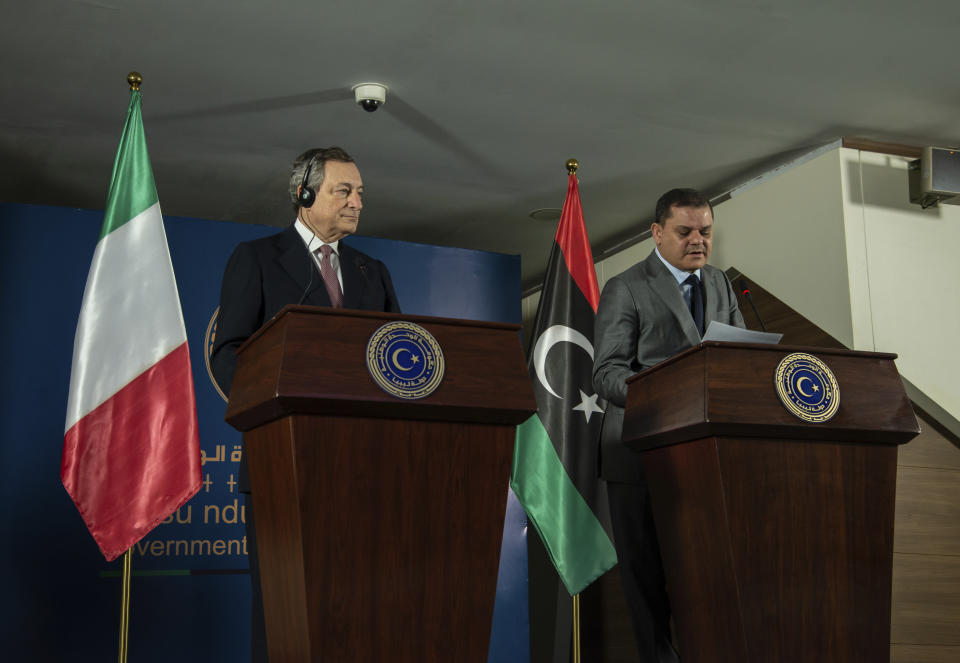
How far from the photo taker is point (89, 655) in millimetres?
4016

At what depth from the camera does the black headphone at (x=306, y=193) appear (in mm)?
2139

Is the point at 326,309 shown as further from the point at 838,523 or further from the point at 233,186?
the point at 233,186

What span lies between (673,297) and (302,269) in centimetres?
92

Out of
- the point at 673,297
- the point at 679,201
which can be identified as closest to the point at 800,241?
the point at 679,201

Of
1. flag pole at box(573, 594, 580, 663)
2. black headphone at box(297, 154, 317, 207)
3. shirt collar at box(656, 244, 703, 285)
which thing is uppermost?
black headphone at box(297, 154, 317, 207)

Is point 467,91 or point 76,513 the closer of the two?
point 467,91

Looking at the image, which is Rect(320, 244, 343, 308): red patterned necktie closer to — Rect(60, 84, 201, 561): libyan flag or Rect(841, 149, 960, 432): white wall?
Rect(60, 84, 201, 561): libyan flag

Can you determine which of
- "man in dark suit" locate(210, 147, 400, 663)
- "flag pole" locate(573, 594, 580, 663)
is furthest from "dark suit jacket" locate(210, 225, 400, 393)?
"flag pole" locate(573, 594, 580, 663)

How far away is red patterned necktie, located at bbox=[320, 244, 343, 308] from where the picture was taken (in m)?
2.06

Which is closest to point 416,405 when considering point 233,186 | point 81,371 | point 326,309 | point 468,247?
point 326,309

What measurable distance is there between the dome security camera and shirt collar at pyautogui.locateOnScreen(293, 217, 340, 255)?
1711mm

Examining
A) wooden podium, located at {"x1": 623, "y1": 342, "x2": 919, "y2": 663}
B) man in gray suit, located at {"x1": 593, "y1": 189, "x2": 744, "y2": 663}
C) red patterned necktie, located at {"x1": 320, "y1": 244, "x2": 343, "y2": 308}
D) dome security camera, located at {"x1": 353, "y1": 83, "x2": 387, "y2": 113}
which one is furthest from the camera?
dome security camera, located at {"x1": 353, "y1": 83, "x2": 387, "y2": 113}

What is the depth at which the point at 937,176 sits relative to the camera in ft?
13.5

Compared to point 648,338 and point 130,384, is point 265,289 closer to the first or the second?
point 648,338
